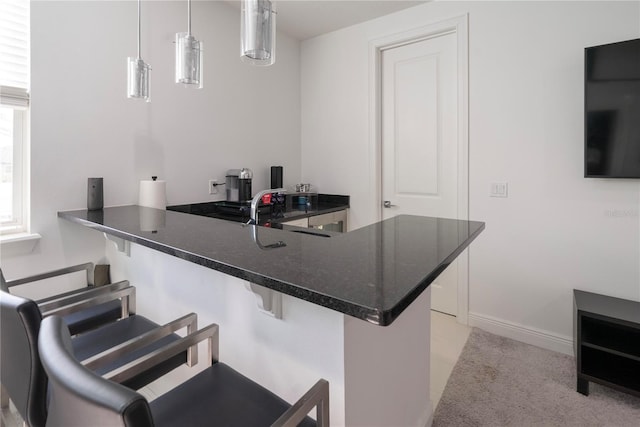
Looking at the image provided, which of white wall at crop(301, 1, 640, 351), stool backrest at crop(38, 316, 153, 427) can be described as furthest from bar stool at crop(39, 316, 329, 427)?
white wall at crop(301, 1, 640, 351)

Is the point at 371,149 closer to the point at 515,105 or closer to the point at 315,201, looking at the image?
the point at 315,201

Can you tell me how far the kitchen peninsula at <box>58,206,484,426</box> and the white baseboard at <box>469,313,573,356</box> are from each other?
134cm

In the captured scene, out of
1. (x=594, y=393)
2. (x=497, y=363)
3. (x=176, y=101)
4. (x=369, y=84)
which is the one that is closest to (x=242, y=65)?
(x=176, y=101)

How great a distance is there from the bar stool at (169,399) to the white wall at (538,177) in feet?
7.15

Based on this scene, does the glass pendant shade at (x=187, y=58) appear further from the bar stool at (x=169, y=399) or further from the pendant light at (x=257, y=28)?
the bar stool at (x=169, y=399)

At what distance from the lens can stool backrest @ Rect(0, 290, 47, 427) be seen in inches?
31.7

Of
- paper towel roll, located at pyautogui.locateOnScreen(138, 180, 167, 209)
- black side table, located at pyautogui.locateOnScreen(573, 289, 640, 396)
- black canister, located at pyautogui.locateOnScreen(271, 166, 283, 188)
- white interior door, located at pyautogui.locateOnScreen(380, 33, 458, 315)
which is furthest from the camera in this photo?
black canister, located at pyautogui.locateOnScreen(271, 166, 283, 188)

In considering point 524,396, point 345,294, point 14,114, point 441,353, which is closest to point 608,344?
point 524,396

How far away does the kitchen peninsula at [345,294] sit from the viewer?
30.2 inches

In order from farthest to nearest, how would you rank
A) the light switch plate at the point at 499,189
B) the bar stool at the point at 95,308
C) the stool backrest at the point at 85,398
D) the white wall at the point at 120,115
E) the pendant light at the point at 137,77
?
the light switch plate at the point at 499,189, the white wall at the point at 120,115, the pendant light at the point at 137,77, the bar stool at the point at 95,308, the stool backrest at the point at 85,398

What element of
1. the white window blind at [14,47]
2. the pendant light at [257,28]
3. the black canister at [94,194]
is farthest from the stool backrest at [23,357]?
the white window blind at [14,47]

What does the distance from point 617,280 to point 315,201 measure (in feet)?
8.09

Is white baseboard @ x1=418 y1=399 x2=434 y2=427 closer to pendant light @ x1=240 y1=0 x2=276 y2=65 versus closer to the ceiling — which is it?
pendant light @ x1=240 y1=0 x2=276 y2=65

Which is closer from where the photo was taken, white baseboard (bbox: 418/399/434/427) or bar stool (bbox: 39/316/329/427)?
bar stool (bbox: 39/316/329/427)
